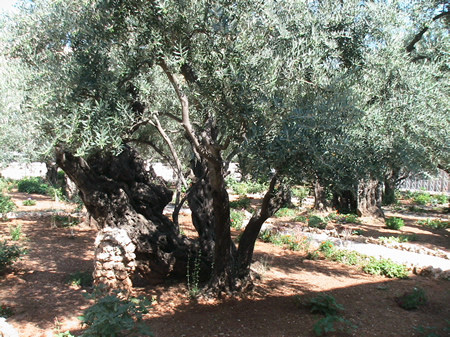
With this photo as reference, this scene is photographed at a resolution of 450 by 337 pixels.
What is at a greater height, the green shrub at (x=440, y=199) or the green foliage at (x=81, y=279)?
the green shrub at (x=440, y=199)

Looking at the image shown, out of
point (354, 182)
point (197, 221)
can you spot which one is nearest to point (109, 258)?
point (197, 221)

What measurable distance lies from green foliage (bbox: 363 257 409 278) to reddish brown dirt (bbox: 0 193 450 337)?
0.59 ft

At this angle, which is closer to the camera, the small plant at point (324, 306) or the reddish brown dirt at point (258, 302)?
the reddish brown dirt at point (258, 302)

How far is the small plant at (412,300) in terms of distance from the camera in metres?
5.51

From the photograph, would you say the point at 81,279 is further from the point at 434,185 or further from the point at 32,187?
the point at 434,185

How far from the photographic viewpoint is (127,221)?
602cm

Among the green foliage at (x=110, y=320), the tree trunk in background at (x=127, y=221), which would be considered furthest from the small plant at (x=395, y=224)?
the green foliage at (x=110, y=320)

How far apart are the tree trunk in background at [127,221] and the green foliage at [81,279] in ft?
2.53

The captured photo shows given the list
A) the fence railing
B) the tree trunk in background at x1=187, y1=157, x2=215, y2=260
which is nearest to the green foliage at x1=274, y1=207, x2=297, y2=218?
the tree trunk in background at x1=187, y1=157, x2=215, y2=260

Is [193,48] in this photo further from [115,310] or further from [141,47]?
[115,310]

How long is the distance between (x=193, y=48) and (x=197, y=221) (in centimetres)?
332

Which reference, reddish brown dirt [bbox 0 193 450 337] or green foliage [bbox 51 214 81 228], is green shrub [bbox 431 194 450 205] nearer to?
reddish brown dirt [bbox 0 193 450 337]

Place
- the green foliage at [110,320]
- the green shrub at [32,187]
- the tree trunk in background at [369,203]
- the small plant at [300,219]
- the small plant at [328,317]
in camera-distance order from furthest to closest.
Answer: the green shrub at [32,187]
the tree trunk in background at [369,203]
the small plant at [300,219]
the small plant at [328,317]
the green foliage at [110,320]

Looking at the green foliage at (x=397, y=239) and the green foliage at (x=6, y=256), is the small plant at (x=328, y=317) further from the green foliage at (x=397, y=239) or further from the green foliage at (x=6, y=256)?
the green foliage at (x=6, y=256)
